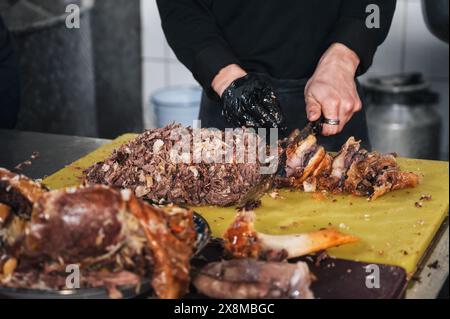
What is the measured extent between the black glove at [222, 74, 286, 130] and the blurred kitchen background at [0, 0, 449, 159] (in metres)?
1.66

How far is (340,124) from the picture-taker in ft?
9.49

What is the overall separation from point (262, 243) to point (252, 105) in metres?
0.90

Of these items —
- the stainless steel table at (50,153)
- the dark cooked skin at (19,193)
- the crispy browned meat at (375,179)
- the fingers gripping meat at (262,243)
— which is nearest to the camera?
the dark cooked skin at (19,193)

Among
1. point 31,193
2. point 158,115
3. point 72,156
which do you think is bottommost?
point 158,115

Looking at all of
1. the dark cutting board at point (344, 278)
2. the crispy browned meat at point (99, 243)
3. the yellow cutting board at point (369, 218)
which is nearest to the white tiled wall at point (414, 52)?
the yellow cutting board at point (369, 218)

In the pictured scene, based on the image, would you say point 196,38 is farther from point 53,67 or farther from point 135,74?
point 135,74

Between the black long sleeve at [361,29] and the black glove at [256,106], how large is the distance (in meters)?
0.60

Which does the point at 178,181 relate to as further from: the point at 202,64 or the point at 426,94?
the point at 426,94

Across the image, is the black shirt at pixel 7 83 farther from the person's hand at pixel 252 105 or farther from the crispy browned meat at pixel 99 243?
the crispy browned meat at pixel 99 243

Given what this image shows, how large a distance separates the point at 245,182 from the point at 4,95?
1.95 m

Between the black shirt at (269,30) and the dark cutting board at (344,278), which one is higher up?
the black shirt at (269,30)

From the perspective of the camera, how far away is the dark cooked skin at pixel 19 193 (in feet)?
6.24

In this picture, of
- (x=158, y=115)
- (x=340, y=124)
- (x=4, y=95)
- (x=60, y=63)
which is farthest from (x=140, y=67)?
(x=340, y=124)

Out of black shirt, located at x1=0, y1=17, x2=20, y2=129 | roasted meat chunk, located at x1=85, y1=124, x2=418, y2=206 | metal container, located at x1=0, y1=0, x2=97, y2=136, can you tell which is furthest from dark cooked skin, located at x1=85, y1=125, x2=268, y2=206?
metal container, located at x1=0, y1=0, x2=97, y2=136
